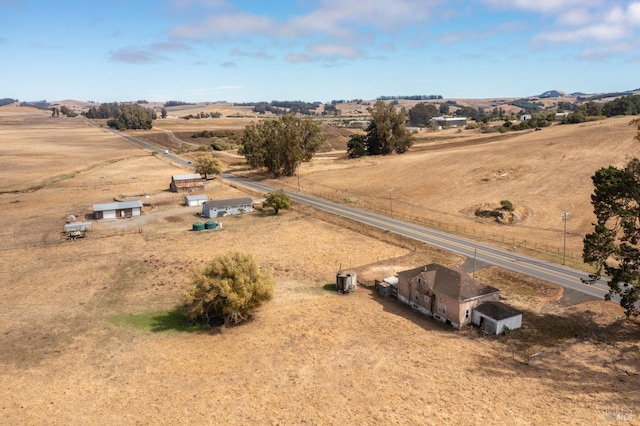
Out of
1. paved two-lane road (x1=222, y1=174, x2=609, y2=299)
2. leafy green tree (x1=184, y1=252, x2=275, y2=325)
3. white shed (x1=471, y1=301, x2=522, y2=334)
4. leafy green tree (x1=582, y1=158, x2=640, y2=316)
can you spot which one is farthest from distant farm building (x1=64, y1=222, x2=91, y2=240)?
leafy green tree (x1=582, y1=158, x2=640, y2=316)

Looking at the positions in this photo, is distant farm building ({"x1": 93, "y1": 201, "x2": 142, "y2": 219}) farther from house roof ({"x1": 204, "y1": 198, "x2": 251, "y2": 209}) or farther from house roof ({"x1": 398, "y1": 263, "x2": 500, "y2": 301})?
house roof ({"x1": 398, "y1": 263, "x2": 500, "y2": 301})

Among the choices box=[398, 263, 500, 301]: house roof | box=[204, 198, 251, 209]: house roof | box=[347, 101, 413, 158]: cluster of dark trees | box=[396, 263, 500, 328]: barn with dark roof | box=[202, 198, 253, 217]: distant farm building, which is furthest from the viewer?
box=[347, 101, 413, 158]: cluster of dark trees

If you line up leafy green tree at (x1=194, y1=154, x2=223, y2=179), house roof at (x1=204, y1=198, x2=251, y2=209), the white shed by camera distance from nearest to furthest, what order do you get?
1. the white shed
2. house roof at (x1=204, y1=198, x2=251, y2=209)
3. leafy green tree at (x1=194, y1=154, x2=223, y2=179)

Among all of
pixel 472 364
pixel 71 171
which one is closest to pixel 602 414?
pixel 472 364

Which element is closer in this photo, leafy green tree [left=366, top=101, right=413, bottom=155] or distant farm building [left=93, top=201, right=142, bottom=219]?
distant farm building [left=93, top=201, right=142, bottom=219]

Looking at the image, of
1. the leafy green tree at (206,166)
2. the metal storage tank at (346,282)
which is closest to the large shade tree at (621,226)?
the metal storage tank at (346,282)

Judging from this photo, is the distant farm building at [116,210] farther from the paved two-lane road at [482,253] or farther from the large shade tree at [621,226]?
the large shade tree at [621,226]

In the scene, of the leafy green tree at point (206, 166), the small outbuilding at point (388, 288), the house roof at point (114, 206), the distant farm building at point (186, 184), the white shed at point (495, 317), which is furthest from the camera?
the leafy green tree at point (206, 166)

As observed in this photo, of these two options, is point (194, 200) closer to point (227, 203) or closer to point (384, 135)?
point (227, 203)
